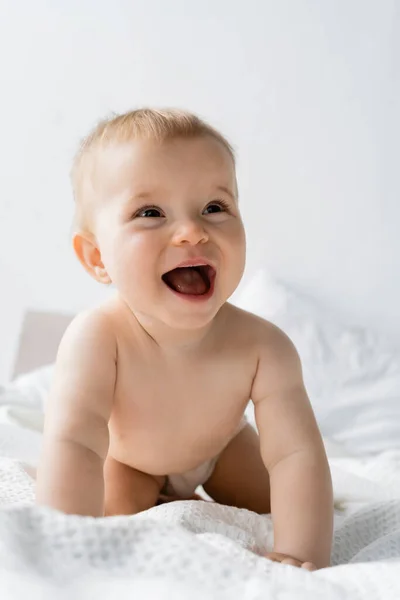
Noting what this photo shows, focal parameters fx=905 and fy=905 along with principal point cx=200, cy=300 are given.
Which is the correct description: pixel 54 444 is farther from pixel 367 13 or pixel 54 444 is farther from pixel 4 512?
pixel 367 13

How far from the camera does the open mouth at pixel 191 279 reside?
3.22ft

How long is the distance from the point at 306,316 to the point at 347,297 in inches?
9.6

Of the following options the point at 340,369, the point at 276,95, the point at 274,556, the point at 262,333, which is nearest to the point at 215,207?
the point at 262,333

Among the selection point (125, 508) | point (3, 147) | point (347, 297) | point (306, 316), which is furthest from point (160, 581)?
point (3, 147)

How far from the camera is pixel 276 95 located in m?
2.13

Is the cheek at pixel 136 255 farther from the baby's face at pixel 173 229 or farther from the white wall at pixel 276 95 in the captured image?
the white wall at pixel 276 95

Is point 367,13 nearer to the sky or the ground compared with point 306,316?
nearer to the sky

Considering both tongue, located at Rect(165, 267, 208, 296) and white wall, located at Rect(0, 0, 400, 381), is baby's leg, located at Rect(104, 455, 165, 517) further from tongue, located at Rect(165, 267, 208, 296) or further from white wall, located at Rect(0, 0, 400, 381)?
white wall, located at Rect(0, 0, 400, 381)

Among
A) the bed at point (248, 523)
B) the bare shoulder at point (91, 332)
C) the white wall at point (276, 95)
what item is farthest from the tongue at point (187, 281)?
the white wall at point (276, 95)

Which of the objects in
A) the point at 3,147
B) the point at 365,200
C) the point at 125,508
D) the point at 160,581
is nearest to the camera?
the point at 160,581

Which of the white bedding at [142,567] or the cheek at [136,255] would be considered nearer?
the white bedding at [142,567]

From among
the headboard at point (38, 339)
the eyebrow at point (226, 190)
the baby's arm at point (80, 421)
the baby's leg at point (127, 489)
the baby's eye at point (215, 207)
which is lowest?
the headboard at point (38, 339)

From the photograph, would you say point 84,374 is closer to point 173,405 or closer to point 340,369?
point 173,405

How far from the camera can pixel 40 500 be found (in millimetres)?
938
